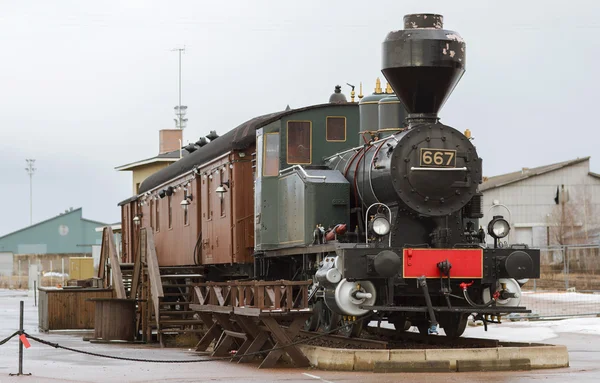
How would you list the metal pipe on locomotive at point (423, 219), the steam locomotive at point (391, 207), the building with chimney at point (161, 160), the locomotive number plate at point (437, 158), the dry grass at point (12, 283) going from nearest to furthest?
the metal pipe on locomotive at point (423, 219)
the steam locomotive at point (391, 207)
the locomotive number plate at point (437, 158)
the building with chimney at point (161, 160)
the dry grass at point (12, 283)

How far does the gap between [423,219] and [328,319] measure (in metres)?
2.27

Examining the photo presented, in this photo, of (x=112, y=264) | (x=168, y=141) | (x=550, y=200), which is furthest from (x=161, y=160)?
(x=112, y=264)

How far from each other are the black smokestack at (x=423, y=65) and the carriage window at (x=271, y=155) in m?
2.59

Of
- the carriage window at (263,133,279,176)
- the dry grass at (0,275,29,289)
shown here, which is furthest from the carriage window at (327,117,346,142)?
the dry grass at (0,275,29,289)

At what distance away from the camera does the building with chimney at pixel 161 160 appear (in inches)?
1925

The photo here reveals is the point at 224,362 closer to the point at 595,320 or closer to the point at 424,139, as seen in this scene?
the point at 424,139

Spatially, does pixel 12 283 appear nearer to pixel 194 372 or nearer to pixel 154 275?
pixel 154 275

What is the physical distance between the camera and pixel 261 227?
56.6 feet

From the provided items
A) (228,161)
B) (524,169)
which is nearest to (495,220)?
(228,161)

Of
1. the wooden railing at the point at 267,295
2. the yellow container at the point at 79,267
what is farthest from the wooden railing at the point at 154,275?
the yellow container at the point at 79,267

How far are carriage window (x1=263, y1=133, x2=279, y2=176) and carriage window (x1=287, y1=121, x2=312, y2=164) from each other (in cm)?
21

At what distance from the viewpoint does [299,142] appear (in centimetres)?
1691

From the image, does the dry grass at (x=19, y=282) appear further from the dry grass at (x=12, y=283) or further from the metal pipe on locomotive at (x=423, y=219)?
the metal pipe on locomotive at (x=423, y=219)

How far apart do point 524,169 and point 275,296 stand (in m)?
48.6
